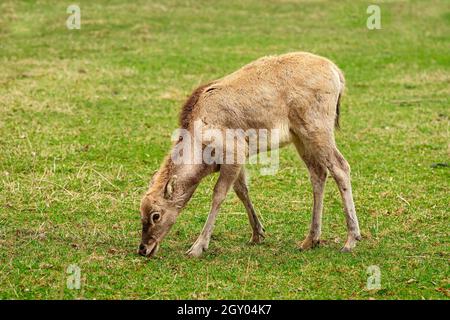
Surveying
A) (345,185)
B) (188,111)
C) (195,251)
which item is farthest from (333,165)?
(195,251)

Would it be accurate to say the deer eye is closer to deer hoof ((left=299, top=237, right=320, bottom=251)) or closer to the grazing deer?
the grazing deer

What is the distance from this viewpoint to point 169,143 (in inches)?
573

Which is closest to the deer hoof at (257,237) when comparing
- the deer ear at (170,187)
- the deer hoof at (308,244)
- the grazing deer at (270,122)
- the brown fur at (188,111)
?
the grazing deer at (270,122)

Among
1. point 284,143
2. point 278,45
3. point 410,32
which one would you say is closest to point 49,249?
point 284,143

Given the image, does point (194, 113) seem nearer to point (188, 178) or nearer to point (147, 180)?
point (188, 178)

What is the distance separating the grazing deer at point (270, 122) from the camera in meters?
9.48

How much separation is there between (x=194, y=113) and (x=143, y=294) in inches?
103

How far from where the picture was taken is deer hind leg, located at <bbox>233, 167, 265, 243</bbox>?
32.7 ft

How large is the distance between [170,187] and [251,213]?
1243mm

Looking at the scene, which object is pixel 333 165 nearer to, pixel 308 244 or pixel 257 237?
pixel 308 244

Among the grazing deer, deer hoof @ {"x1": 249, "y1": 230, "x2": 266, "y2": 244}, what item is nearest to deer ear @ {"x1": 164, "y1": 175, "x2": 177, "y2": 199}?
the grazing deer

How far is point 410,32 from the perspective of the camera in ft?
82.5

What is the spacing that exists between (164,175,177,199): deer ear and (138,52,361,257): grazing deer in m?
0.01

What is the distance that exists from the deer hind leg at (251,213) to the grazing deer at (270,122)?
1 cm
